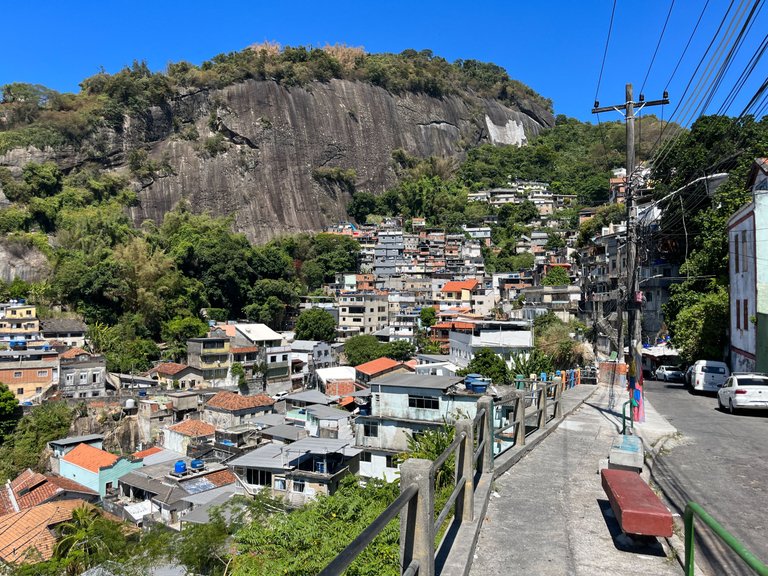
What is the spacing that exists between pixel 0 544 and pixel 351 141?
Answer: 7366 cm

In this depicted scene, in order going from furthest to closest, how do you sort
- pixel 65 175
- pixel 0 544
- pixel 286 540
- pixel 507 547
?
pixel 65 175 → pixel 0 544 → pixel 286 540 → pixel 507 547

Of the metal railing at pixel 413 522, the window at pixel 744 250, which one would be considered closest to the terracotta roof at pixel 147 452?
the window at pixel 744 250

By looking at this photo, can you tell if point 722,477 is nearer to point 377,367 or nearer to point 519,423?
point 519,423

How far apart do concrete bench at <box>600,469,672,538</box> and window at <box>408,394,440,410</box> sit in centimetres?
1433

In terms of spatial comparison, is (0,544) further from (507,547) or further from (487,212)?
(487,212)

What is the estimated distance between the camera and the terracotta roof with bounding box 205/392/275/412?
31.0m

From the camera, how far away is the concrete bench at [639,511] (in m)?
4.16

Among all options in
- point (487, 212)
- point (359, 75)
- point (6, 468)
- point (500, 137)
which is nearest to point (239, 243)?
point (6, 468)

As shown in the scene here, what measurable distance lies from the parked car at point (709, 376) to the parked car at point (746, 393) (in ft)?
16.7

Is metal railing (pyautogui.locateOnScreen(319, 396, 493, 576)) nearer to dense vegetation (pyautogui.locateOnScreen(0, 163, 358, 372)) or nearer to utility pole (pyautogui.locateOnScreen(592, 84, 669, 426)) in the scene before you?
utility pole (pyautogui.locateOnScreen(592, 84, 669, 426))

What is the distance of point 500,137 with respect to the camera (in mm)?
110938

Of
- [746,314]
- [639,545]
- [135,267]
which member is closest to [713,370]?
[746,314]

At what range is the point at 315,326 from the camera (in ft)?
160

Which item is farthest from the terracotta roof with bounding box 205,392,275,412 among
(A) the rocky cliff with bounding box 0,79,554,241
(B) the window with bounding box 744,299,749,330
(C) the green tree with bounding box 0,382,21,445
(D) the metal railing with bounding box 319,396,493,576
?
(A) the rocky cliff with bounding box 0,79,554,241
